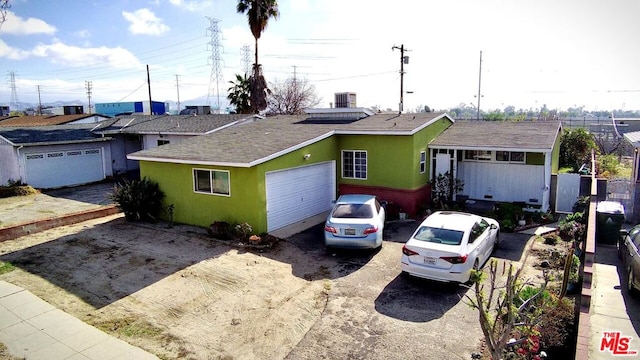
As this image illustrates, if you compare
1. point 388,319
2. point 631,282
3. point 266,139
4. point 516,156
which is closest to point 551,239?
point 631,282

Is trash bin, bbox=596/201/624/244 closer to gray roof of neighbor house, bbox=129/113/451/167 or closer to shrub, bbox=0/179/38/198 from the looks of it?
gray roof of neighbor house, bbox=129/113/451/167

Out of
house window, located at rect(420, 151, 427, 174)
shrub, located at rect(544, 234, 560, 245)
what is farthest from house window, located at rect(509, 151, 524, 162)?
shrub, located at rect(544, 234, 560, 245)

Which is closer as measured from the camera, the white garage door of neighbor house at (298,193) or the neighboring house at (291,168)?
the neighboring house at (291,168)

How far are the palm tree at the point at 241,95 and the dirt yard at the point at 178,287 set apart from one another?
907 inches

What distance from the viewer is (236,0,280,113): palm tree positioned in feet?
108

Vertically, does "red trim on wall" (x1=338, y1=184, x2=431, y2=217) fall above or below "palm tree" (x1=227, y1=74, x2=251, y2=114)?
below

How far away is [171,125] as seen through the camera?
89.0 ft

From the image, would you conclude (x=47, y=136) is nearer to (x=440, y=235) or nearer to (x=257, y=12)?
(x=257, y=12)

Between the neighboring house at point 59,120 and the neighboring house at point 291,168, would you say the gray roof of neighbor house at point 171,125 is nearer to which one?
the neighboring house at point 291,168

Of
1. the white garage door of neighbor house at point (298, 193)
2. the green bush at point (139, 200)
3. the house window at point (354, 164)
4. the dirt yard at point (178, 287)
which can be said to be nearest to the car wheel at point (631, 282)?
the dirt yard at point (178, 287)

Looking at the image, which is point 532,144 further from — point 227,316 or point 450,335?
point 227,316

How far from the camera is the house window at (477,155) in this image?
59.0ft

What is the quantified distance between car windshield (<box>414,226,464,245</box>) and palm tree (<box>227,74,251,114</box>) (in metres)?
27.9

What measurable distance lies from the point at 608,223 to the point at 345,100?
503 inches
